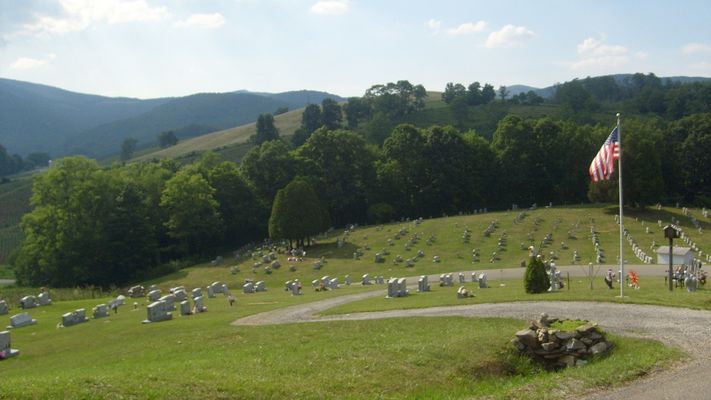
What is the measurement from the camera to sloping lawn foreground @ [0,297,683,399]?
12.7 metres

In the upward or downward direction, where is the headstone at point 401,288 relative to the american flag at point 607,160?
downward

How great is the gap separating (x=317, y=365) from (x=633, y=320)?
406 inches

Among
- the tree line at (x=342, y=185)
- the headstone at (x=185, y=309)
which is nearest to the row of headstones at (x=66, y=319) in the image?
the headstone at (x=185, y=309)

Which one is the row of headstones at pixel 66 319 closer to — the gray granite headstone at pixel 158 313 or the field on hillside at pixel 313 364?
the gray granite headstone at pixel 158 313

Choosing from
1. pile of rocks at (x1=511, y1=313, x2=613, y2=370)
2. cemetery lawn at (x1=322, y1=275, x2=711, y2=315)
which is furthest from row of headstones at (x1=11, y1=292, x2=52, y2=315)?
pile of rocks at (x1=511, y1=313, x2=613, y2=370)

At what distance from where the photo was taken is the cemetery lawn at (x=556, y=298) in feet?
71.0

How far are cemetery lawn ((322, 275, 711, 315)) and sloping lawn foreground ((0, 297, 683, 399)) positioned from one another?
4.40 meters

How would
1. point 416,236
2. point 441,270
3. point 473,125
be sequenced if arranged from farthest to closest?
1. point 473,125
2. point 416,236
3. point 441,270

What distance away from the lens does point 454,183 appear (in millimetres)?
79625

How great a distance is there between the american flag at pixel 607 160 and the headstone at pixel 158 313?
738 inches

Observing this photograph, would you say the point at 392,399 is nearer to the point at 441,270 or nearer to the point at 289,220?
the point at 441,270

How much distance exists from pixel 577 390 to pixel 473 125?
407 feet

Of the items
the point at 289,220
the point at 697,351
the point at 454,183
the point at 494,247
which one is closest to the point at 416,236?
the point at 494,247

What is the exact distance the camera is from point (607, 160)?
76.7 feet
